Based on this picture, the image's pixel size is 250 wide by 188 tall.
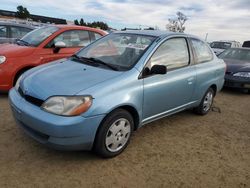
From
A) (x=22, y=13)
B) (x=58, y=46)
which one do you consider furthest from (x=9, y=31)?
(x=22, y=13)

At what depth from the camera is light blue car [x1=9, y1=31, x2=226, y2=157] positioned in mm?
3137

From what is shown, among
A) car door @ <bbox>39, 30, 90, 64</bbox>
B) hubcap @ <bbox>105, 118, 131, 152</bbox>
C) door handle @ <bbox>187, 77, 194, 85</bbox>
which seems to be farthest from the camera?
car door @ <bbox>39, 30, 90, 64</bbox>

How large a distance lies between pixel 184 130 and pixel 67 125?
7.95ft

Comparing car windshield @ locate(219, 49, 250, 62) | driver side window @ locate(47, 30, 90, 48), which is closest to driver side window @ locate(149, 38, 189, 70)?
driver side window @ locate(47, 30, 90, 48)

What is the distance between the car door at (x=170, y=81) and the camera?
3.93 meters

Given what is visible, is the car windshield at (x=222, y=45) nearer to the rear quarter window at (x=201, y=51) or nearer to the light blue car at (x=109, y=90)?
the rear quarter window at (x=201, y=51)

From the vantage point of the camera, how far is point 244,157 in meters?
3.97

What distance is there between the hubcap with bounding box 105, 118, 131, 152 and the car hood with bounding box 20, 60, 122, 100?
1.93ft

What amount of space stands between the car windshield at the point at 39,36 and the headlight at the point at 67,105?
11.0ft

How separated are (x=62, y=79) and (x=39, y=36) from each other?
11.0ft

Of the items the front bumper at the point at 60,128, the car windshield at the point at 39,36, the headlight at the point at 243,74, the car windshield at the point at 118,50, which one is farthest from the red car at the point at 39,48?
the headlight at the point at 243,74

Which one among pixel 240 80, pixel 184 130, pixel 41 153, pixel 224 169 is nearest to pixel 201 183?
pixel 224 169

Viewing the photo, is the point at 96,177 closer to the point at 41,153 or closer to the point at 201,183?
the point at 41,153

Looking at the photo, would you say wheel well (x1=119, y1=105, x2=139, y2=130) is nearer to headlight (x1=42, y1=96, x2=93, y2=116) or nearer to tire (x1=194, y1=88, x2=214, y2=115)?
headlight (x1=42, y1=96, x2=93, y2=116)
